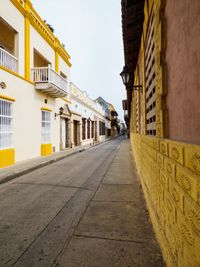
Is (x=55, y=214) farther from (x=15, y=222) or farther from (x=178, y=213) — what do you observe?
(x=178, y=213)

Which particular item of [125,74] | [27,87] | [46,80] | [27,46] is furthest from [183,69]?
[46,80]

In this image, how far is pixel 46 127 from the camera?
1241cm

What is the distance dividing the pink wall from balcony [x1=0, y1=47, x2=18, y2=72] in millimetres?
8556

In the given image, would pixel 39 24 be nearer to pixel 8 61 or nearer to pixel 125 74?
pixel 8 61

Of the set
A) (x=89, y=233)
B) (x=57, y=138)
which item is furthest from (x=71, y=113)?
(x=89, y=233)

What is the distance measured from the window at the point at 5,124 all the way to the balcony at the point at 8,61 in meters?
1.88

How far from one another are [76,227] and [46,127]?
403 inches

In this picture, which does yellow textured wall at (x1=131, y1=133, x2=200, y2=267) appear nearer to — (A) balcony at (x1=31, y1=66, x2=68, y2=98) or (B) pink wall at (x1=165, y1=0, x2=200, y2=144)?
(B) pink wall at (x1=165, y1=0, x2=200, y2=144)

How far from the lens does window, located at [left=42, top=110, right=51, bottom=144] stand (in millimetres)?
12094

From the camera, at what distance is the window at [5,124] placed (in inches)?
319

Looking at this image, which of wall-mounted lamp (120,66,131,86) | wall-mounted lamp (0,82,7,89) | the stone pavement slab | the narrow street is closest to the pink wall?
the stone pavement slab

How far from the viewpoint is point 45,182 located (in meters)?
5.82

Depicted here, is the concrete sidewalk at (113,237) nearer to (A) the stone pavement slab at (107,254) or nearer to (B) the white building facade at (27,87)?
(A) the stone pavement slab at (107,254)

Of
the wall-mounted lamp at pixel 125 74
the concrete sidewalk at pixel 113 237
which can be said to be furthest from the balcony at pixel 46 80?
the concrete sidewalk at pixel 113 237
